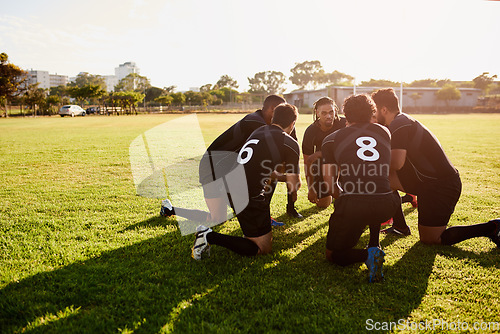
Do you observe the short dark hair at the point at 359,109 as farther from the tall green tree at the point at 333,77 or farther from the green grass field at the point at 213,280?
the tall green tree at the point at 333,77

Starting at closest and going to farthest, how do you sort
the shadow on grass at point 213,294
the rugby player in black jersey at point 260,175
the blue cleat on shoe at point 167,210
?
the shadow on grass at point 213,294 < the rugby player in black jersey at point 260,175 < the blue cleat on shoe at point 167,210

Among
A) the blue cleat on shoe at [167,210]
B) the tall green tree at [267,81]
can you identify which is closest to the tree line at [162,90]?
the tall green tree at [267,81]

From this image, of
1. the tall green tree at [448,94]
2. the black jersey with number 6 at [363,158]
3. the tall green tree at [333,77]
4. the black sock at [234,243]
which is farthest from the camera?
the tall green tree at [333,77]

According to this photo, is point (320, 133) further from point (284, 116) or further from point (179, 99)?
point (179, 99)

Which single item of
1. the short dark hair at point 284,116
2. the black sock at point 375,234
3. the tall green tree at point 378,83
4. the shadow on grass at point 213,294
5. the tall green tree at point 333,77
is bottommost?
the shadow on grass at point 213,294

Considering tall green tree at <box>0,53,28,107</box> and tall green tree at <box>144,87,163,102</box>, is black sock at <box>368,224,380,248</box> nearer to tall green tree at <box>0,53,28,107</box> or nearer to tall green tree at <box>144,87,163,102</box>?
tall green tree at <box>0,53,28,107</box>

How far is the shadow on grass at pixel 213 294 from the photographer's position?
2.55 metres

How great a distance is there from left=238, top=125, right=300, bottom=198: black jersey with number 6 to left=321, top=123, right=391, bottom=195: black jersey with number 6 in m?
0.49

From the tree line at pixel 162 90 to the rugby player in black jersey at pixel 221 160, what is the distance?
5339cm

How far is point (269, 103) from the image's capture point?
449 centimetres

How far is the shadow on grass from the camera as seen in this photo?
2553 millimetres

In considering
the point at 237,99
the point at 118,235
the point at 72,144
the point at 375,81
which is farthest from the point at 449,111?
the point at 118,235

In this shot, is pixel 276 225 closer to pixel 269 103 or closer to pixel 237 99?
pixel 269 103

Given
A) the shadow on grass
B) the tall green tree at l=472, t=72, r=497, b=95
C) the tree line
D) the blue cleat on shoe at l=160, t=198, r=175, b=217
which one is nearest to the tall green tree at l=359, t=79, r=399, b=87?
the tree line
